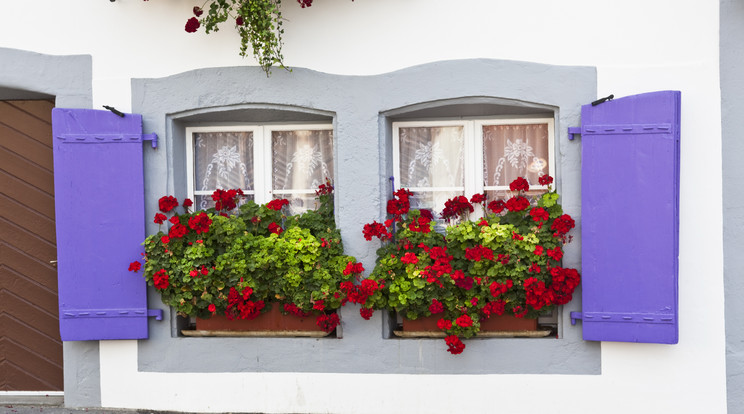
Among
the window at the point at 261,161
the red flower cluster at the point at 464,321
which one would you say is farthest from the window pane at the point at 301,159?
the red flower cluster at the point at 464,321

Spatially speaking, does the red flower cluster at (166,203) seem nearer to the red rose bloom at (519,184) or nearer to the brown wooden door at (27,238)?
the brown wooden door at (27,238)

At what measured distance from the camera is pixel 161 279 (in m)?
4.88

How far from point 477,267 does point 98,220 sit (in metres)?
2.59

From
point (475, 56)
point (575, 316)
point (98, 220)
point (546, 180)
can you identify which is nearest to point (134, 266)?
point (98, 220)

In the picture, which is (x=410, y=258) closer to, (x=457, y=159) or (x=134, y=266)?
(x=457, y=159)

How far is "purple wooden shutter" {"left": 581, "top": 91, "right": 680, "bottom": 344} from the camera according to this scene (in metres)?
4.59

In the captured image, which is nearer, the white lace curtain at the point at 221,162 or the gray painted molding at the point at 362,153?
the gray painted molding at the point at 362,153

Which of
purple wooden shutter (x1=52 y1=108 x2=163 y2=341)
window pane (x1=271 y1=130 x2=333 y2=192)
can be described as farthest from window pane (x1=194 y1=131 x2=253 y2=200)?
purple wooden shutter (x1=52 y1=108 x2=163 y2=341)

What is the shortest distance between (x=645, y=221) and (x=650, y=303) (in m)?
0.52

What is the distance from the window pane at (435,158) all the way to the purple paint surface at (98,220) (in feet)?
6.22

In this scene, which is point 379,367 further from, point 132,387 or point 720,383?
point 720,383

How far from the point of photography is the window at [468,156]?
16.9 ft

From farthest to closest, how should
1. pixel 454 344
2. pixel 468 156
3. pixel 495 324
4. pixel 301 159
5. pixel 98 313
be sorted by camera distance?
pixel 301 159 → pixel 468 156 → pixel 98 313 → pixel 495 324 → pixel 454 344

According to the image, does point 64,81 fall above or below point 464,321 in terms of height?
above
